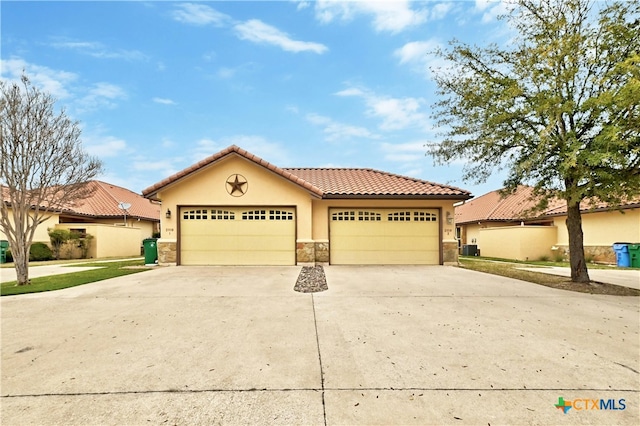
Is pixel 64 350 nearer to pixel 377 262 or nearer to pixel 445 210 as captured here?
pixel 377 262

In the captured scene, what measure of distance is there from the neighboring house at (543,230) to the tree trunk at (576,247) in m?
1.27

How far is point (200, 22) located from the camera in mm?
12773

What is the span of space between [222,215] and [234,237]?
1.07 metres

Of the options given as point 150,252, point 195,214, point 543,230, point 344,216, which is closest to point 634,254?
point 543,230

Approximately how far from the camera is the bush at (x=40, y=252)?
1812 centimetres

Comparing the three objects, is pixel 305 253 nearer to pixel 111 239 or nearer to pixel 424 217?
pixel 424 217

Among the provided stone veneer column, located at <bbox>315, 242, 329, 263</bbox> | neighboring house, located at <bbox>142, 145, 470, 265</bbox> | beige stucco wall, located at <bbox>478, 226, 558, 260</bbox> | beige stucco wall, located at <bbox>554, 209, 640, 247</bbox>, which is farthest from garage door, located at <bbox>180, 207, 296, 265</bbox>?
beige stucco wall, located at <bbox>478, 226, 558, 260</bbox>

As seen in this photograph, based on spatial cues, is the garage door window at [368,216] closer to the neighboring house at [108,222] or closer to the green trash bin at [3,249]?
the neighboring house at [108,222]

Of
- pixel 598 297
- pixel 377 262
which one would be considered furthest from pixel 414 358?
pixel 377 262

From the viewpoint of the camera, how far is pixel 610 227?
16.9 meters

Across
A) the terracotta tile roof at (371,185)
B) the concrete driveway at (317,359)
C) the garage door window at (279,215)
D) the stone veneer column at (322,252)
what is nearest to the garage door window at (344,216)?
the terracotta tile roof at (371,185)

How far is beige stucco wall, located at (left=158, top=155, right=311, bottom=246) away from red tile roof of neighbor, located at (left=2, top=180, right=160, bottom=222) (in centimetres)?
960

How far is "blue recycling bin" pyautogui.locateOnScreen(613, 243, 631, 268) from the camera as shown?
50.2ft

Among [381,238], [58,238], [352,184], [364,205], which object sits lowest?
[381,238]
